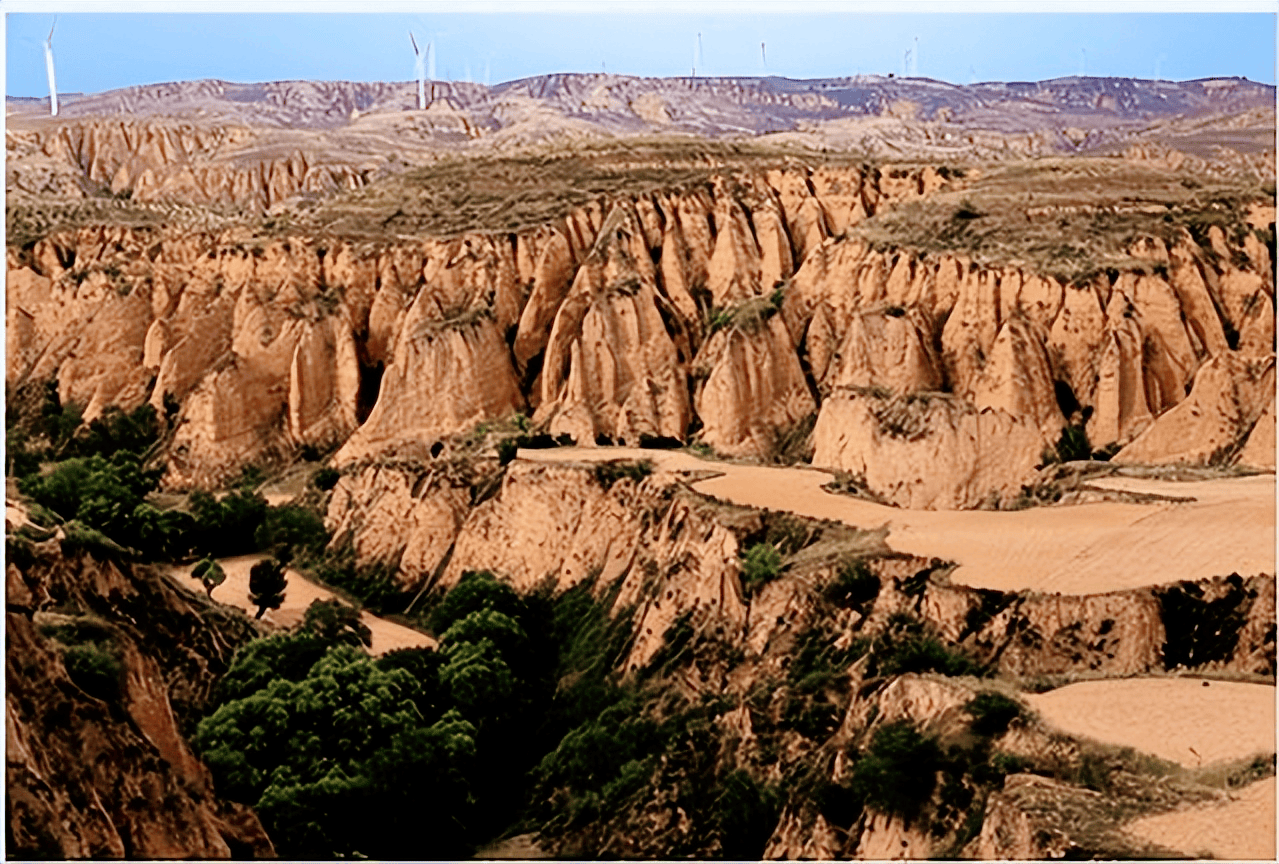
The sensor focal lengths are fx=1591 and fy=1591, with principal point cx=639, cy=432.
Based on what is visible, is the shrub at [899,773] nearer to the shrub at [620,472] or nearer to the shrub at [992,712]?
the shrub at [992,712]

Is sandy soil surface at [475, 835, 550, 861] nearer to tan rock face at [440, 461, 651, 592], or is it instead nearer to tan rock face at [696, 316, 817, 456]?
tan rock face at [440, 461, 651, 592]

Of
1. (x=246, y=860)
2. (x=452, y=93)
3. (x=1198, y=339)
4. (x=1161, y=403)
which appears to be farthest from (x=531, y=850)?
(x=452, y=93)

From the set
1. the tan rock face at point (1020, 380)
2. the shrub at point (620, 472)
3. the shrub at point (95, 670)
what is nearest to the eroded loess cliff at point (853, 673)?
the shrub at point (620, 472)

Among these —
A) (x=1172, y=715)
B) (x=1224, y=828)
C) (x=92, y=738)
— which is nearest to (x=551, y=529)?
(x=92, y=738)

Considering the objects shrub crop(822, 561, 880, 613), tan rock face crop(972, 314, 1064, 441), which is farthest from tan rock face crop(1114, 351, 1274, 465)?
shrub crop(822, 561, 880, 613)

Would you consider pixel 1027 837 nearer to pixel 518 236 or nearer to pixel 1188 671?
pixel 1188 671

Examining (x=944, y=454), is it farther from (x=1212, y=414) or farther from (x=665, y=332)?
(x=665, y=332)
